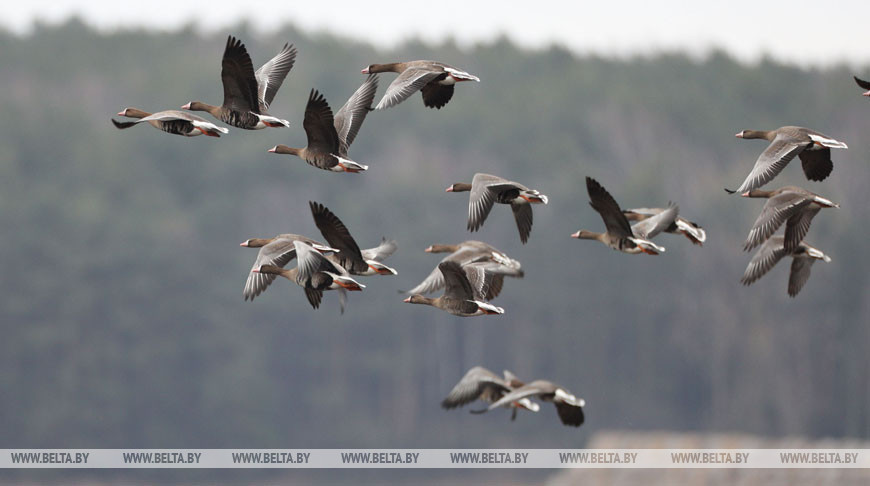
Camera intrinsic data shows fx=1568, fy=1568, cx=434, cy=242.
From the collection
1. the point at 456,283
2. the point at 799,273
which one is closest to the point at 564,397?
the point at 456,283

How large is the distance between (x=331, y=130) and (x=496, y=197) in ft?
6.67

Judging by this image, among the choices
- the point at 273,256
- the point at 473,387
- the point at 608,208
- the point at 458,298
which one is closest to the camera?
the point at 608,208

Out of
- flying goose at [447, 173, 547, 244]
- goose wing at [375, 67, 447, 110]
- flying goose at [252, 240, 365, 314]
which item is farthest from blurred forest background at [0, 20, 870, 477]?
flying goose at [252, 240, 365, 314]

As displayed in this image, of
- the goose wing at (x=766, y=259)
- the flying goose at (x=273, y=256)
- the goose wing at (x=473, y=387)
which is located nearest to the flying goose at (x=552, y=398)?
the goose wing at (x=473, y=387)

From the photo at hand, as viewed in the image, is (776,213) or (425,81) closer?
(425,81)

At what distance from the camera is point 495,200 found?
17.1m

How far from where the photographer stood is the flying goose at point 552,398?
16188 millimetres

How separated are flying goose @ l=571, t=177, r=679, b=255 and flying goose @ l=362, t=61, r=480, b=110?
5.74 feet

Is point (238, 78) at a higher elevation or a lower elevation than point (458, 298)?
higher

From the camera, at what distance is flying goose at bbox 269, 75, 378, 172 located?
1594 cm

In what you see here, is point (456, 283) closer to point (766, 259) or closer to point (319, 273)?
point (319, 273)

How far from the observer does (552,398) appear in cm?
1655

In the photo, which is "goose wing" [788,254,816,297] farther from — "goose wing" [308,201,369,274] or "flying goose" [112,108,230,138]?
"flying goose" [112,108,230,138]

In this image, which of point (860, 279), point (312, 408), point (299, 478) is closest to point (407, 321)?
point (312, 408)
